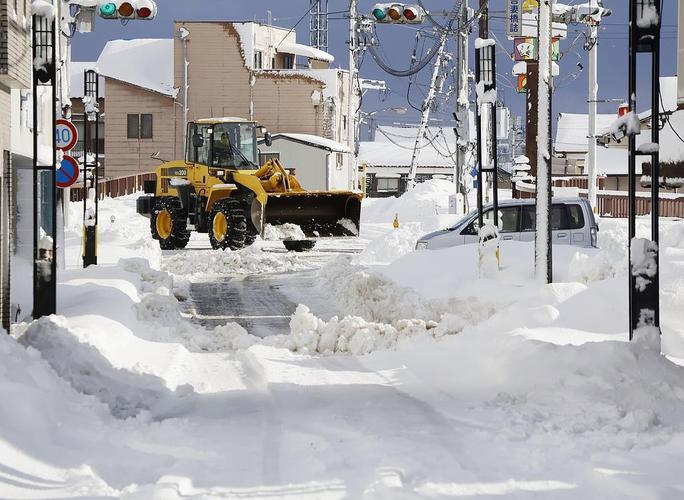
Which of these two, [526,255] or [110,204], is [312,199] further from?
[110,204]

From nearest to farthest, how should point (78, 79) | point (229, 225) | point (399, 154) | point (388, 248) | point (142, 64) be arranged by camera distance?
point (229, 225) < point (388, 248) < point (142, 64) < point (78, 79) < point (399, 154)

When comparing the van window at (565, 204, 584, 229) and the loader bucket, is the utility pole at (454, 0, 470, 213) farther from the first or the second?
the van window at (565, 204, 584, 229)

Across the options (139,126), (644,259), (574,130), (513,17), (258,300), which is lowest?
(258,300)

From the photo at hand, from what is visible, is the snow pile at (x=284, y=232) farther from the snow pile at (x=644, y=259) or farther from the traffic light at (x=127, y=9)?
the snow pile at (x=644, y=259)

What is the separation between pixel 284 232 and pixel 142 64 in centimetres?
3849

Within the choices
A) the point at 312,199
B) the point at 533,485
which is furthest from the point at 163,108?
the point at 533,485

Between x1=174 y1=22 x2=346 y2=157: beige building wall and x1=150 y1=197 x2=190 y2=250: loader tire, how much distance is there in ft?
99.9

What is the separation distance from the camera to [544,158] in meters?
17.7

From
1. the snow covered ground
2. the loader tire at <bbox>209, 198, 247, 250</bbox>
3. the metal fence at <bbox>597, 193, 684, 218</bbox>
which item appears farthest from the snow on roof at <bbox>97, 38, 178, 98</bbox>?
the snow covered ground

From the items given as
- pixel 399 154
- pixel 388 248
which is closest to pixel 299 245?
pixel 388 248

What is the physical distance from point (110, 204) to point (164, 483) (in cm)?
4137

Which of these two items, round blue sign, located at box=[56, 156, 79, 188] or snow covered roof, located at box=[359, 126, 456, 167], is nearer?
round blue sign, located at box=[56, 156, 79, 188]

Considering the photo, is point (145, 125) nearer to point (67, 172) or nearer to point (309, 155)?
point (309, 155)

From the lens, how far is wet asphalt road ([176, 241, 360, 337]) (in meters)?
17.3
